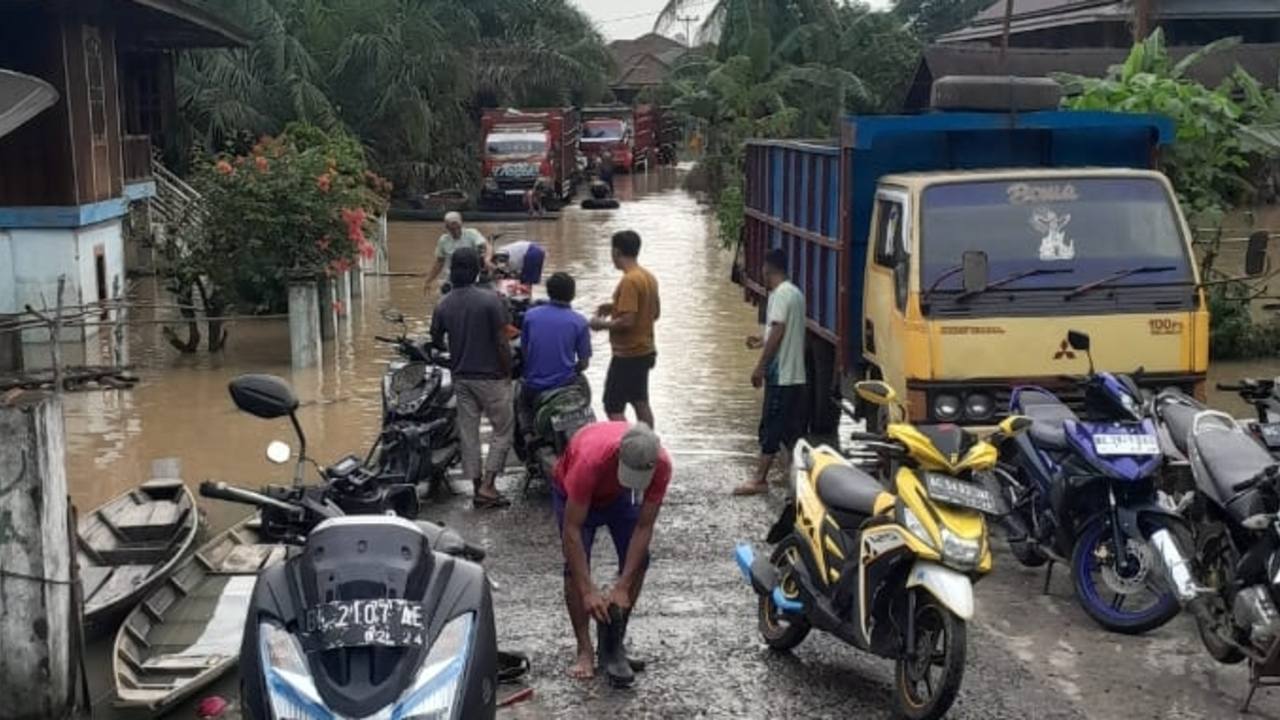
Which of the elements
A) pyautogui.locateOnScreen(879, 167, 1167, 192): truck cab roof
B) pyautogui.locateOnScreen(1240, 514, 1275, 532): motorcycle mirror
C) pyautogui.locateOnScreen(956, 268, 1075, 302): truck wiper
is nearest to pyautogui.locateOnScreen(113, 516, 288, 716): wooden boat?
pyautogui.locateOnScreen(1240, 514, 1275, 532): motorcycle mirror

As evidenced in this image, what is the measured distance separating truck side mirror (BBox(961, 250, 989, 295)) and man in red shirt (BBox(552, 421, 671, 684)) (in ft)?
9.81

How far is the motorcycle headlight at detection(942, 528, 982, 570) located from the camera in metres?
5.69

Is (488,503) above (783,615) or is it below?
below

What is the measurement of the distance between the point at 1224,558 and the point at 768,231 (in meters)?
7.08

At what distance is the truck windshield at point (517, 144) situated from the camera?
124 ft

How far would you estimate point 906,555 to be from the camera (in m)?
5.83

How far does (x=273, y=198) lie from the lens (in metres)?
16.0

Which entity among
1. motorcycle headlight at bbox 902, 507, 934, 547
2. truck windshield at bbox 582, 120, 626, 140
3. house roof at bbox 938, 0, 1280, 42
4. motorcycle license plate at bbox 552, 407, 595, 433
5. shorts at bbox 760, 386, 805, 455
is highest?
house roof at bbox 938, 0, 1280, 42

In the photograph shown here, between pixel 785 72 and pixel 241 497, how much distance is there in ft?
99.7

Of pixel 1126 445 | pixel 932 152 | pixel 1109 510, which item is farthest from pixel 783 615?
pixel 932 152

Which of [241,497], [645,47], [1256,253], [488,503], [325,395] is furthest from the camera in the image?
[645,47]

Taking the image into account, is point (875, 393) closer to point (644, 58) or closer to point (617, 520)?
point (617, 520)

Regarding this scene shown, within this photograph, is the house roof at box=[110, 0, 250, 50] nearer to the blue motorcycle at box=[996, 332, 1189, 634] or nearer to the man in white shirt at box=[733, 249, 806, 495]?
the man in white shirt at box=[733, 249, 806, 495]

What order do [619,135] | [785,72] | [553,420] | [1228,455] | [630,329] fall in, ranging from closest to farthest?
1. [1228,455]
2. [553,420]
3. [630,329]
4. [785,72]
5. [619,135]
